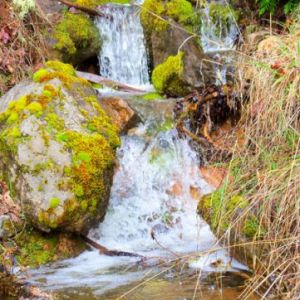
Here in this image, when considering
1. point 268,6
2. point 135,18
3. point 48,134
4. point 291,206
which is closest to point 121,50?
point 135,18

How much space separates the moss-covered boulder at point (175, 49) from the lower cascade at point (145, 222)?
3.45ft

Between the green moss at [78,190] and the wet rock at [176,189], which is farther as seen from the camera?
the wet rock at [176,189]

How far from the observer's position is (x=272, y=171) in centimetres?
354

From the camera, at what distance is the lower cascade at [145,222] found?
14.4 ft

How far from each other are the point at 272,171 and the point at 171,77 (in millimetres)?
3771

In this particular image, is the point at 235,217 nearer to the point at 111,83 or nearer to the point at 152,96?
the point at 152,96

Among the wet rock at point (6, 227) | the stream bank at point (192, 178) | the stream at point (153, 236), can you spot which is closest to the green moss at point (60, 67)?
the stream bank at point (192, 178)

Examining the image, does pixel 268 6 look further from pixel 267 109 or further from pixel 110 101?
pixel 267 109

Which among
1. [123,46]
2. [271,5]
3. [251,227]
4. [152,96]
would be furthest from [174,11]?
[251,227]

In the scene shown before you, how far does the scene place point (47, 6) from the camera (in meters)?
8.42

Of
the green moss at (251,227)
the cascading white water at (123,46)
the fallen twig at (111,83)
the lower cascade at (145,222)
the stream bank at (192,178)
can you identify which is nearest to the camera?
the stream bank at (192,178)

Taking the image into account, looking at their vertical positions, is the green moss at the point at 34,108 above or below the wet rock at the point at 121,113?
above

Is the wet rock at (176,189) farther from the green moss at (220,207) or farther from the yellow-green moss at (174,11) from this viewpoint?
the yellow-green moss at (174,11)

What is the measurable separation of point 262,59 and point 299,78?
542 mm
